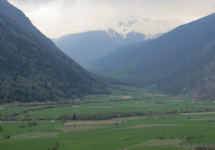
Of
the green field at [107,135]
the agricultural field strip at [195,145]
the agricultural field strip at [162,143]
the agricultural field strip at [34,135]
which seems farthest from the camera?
the agricultural field strip at [34,135]

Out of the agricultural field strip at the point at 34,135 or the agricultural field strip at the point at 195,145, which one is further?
the agricultural field strip at the point at 34,135

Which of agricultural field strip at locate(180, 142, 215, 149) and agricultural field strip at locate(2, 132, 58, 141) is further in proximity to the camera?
agricultural field strip at locate(2, 132, 58, 141)

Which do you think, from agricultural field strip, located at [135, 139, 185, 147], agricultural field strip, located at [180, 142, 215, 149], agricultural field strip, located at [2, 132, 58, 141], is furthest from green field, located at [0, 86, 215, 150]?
agricultural field strip, located at [180, 142, 215, 149]

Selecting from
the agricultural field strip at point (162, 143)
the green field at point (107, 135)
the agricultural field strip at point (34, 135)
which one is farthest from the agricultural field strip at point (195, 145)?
the agricultural field strip at point (34, 135)

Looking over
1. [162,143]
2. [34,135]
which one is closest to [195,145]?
[162,143]

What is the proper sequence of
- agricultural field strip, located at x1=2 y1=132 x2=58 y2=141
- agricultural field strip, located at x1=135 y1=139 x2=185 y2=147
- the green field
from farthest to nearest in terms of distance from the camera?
agricultural field strip, located at x1=2 y1=132 x2=58 y2=141 → the green field → agricultural field strip, located at x1=135 y1=139 x2=185 y2=147

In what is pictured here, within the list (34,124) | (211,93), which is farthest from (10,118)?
(211,93)

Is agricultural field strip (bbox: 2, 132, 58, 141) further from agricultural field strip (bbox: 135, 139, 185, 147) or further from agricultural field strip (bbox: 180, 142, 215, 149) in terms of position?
agricultural field strip (bbox: 180, 142, 215, 149)

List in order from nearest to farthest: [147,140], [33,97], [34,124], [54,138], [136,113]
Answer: [147,140] < [54,138] < [34,124] < [136,113] < [33,97]

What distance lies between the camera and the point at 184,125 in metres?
103

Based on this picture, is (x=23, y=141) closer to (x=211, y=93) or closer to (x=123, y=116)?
(x=123, y=116)

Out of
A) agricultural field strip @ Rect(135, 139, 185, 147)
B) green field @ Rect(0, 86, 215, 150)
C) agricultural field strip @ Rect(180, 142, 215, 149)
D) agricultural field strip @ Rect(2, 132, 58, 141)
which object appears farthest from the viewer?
agricultural field strip @ Rect(2, 132, 58, 141)

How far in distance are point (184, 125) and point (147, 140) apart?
25.9 metres

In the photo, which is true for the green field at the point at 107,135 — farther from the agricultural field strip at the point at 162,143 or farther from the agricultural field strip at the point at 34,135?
the agricultural field strip at the point at 162,143
